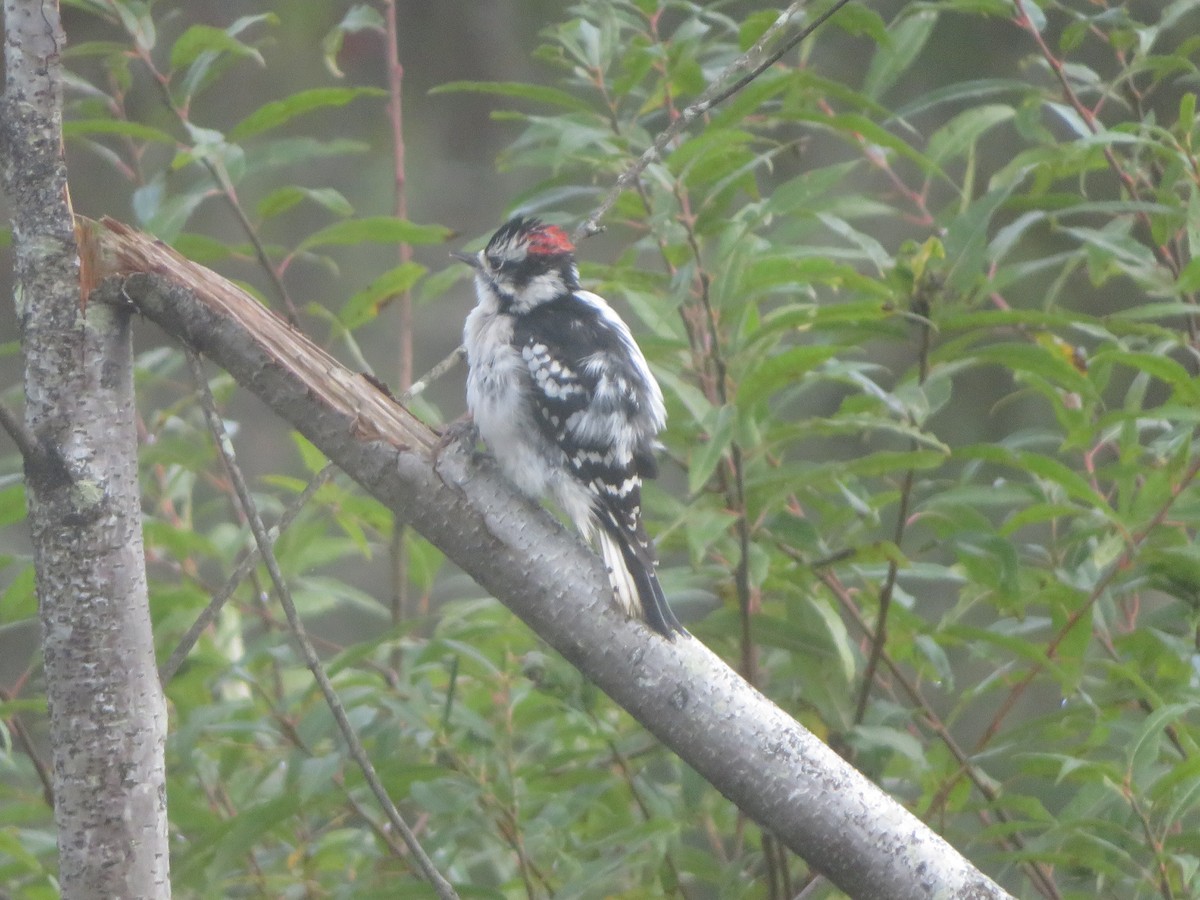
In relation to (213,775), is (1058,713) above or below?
above

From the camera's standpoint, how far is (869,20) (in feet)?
6.66

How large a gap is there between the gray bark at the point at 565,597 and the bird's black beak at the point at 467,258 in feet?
2.96

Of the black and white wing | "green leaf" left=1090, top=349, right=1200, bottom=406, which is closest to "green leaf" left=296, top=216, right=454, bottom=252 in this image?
the black and white wing

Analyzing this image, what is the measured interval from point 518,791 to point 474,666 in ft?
0.69

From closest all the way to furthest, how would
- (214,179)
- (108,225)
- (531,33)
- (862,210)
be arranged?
1. (108,225)
2. (862,210)
3. (214,179)
4. (531,33)

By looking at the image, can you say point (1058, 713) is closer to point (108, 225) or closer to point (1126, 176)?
point (1126, 176)

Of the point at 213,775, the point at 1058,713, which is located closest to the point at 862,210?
the point at 1058,713

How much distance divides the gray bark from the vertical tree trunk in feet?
0.33

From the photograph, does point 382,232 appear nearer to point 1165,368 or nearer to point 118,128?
point 118,128

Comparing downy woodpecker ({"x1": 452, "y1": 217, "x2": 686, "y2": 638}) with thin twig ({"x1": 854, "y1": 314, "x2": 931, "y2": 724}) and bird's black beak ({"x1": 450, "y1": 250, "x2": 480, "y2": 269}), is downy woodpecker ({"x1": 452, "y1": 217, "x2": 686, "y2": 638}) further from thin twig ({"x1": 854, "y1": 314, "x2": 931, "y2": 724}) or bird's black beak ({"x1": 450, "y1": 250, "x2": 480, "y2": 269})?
Result: thin twig ({"x1": 854, "y1": 314, "x2": 931, "y2": 724})

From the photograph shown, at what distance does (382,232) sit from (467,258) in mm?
373

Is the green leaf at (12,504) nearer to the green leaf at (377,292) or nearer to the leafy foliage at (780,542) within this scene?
the leafy foliage at (780,542)

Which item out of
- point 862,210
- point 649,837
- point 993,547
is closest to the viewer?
point 649,837

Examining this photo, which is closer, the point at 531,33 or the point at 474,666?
the point at 474,666
